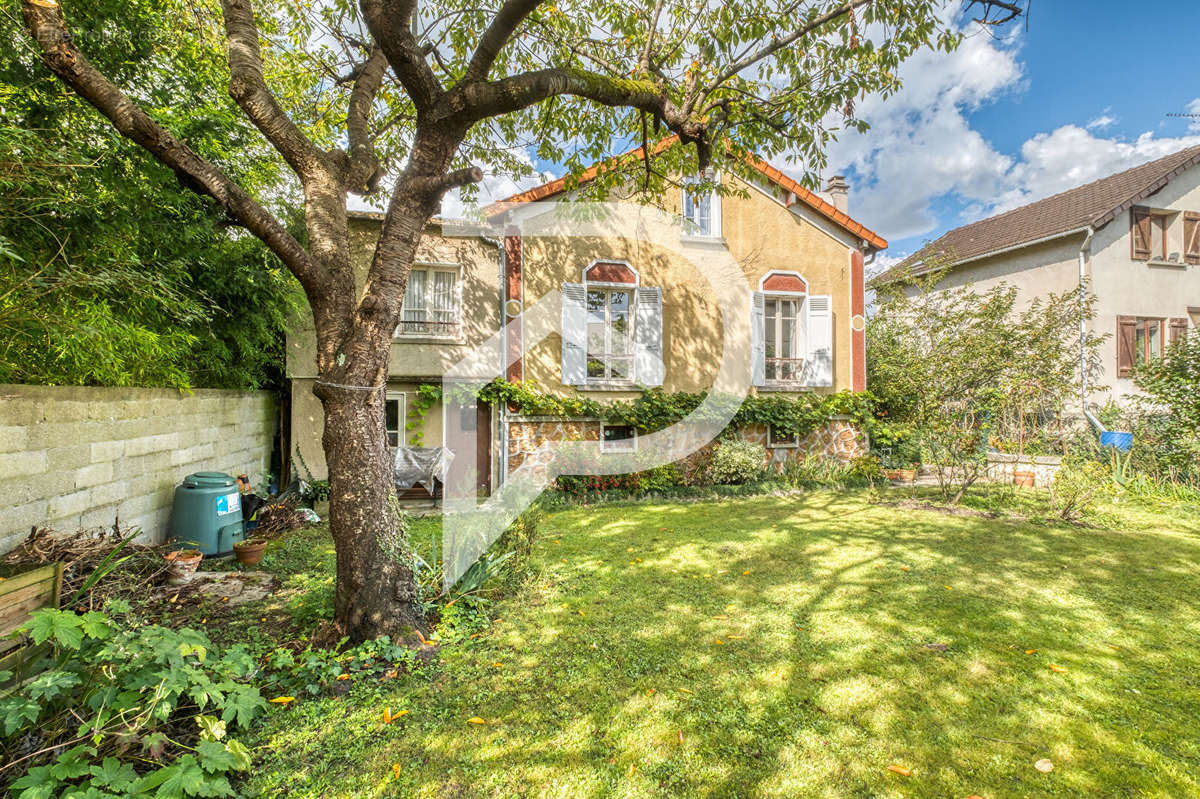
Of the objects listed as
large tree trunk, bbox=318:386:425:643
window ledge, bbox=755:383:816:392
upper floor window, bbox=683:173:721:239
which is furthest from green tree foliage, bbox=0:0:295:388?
window ledge, bbox=755:383:816:392

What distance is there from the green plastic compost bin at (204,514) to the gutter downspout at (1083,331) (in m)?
14.7

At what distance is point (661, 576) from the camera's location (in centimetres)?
419

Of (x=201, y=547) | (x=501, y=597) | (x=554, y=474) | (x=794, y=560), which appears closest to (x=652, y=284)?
(x=554, y=474)

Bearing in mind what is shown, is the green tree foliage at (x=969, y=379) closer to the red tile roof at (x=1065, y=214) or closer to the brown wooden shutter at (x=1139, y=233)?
the red tile roof at (x=1065, y=214)

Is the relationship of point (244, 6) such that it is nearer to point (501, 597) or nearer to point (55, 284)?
point (55, 284)

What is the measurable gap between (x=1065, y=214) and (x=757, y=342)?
32.6ft

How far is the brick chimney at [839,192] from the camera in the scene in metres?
11.6

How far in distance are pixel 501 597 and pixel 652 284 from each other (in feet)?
22.9

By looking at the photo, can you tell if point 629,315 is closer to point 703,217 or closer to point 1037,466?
point 703,217

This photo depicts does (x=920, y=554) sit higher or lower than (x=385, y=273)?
lower

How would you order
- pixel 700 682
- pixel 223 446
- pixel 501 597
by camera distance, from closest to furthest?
pixel 700 682
pixel 501 597
pixel 223 446

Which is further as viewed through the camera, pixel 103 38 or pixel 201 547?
pixel 201 547

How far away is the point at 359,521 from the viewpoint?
2834 mm

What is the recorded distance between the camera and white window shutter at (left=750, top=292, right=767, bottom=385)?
973cm
